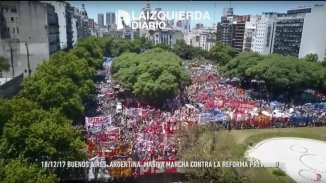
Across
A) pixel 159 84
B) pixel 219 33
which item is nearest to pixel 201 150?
pixel 159 84

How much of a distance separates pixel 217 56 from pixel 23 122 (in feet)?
256

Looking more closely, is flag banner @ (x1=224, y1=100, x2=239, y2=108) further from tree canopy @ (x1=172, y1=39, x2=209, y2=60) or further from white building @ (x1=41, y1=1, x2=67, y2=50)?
tree canopy @ (x1=172, y1=39, x2=209, y2=60)

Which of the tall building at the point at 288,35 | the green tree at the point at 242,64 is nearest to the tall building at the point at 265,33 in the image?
Answer: the tall building at the point at 288,35

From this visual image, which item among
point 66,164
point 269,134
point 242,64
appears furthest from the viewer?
point 242,64

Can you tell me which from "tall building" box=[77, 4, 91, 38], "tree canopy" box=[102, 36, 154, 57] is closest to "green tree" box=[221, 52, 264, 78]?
"tree canopy" box=[102, 36, 154, 57]

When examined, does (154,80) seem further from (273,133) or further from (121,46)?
(121,46)

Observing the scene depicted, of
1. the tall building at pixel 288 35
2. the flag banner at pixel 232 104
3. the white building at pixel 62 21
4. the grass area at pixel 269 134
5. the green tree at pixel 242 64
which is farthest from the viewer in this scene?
the tall building at pixel 288 35

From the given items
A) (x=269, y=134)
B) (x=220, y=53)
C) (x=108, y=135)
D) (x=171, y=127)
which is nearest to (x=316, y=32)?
(x=220, y=53)

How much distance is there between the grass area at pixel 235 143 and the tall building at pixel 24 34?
41.1 meters

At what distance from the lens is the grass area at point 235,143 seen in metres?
23.5

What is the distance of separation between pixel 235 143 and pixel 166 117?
10.5 m

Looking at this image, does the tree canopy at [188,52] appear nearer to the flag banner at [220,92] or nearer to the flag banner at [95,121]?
the flag banner at [220,92]

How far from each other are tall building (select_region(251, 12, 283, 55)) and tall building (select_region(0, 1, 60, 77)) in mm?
73183

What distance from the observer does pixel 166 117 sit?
42156 mm
